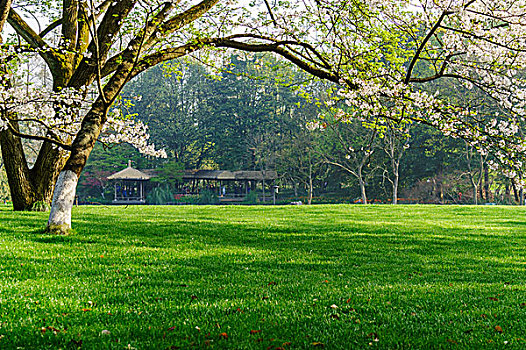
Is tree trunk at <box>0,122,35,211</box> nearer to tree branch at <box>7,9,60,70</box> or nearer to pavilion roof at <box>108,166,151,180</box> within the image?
tree branch at <box>7,9,60,70</box>

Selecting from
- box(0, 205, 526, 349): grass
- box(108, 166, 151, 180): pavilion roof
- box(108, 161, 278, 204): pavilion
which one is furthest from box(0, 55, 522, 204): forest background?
box(0, 205, 526, 349): grass

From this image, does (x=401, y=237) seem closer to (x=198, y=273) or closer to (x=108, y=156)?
(x=198, y=273)

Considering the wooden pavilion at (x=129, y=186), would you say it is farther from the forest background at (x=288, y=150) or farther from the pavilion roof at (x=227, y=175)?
the pavilion roof at (x=227, y=175)

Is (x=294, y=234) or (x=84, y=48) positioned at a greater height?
(x=84, y=48)

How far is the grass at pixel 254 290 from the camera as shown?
406cm

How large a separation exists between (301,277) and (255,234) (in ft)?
15.6

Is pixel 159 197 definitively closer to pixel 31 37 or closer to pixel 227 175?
pixel 227 175

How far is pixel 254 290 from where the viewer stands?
231 inches

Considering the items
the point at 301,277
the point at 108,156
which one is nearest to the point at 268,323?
the point at 301,277

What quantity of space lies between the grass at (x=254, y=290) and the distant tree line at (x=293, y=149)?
24007 millimetres

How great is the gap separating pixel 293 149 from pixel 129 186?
23.3m

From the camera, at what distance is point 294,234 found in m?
11.8

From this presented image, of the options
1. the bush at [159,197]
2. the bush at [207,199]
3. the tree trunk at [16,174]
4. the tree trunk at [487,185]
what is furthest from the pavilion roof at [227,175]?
the tree trunk at [16,174]

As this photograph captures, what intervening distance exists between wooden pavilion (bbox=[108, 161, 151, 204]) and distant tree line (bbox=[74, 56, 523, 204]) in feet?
5.39
